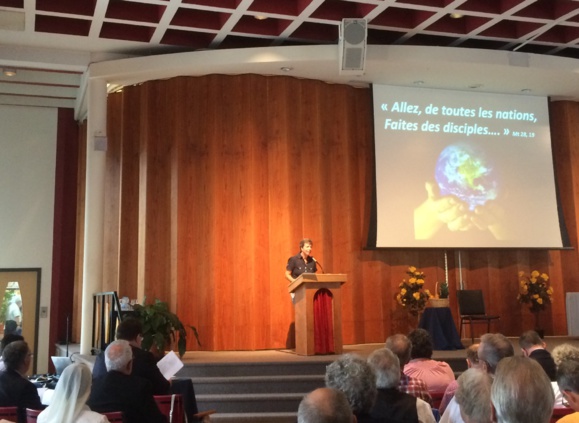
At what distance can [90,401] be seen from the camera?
3383 mm

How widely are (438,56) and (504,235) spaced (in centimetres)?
311

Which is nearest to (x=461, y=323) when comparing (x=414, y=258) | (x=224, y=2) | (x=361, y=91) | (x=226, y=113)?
(x=414, y=258)

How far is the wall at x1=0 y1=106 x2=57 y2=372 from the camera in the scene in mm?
10859

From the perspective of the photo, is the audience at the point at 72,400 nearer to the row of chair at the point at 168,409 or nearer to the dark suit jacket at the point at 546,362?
the row of chair at the point at 168,409

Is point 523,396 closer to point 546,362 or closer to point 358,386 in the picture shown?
point 358,386

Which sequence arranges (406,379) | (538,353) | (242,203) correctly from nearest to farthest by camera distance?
(406,379)
(538,353)
(242,203)

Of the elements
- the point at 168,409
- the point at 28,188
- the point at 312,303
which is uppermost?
the point at 28,188

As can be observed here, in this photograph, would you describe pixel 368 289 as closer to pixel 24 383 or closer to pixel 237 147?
pixel 237 147

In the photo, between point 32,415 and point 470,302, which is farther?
point 470,302

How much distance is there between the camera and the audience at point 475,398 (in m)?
2.38

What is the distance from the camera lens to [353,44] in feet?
27.6

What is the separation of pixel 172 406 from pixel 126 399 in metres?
0.57

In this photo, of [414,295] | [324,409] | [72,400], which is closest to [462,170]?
[414,295]

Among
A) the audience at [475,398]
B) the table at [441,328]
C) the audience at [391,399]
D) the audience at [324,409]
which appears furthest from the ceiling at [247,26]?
the audience at [324,409]
